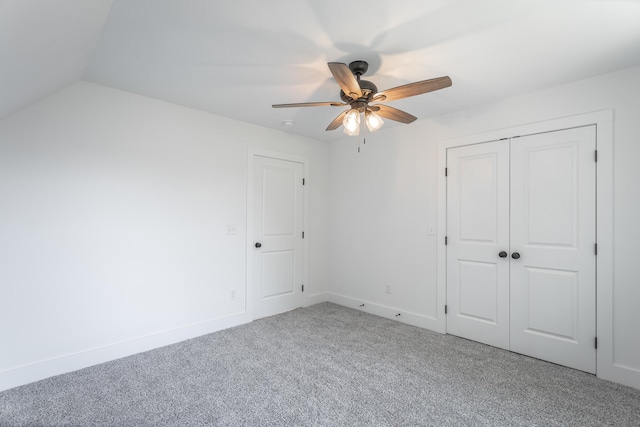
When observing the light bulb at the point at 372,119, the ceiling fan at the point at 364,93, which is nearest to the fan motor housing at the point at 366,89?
the ceiling fan at the point at 364,93

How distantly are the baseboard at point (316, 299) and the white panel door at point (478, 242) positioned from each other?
71.3 inches

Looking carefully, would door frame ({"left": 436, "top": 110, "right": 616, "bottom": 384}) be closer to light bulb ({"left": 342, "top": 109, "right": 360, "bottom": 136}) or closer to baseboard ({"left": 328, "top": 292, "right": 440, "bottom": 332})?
baseboard ({"left": 328, "top": 292, "right": 440, "bottom": 332})

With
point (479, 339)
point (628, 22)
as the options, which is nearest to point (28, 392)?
point (479, 339)

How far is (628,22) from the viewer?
5.76ft

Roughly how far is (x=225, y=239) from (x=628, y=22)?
3610 millimetres

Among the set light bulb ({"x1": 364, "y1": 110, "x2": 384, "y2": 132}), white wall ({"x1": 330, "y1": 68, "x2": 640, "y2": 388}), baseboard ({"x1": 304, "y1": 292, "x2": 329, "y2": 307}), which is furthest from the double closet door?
baseboard ({"x1": 304, "y1": 292, "x2": 329, "y2": 307})

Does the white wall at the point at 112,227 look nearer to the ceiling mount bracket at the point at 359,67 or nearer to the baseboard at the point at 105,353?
the baseboard at the point at 105,353

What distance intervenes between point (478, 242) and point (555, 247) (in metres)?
0.63

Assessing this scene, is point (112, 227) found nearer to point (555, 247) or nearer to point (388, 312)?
point (388, 312)

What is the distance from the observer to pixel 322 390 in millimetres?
2199

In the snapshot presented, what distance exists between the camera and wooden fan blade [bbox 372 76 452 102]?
1878 mm

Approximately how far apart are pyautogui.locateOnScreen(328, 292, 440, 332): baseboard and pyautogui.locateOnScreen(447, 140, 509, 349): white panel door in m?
0.23

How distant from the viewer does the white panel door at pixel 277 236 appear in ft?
12.4

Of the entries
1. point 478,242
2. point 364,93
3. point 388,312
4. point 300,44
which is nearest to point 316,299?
point 388,312
